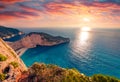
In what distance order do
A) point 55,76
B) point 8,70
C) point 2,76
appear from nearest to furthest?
point 2,76 < point 8,70 < point 55,76

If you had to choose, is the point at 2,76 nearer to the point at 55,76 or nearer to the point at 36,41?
the point at 55,76

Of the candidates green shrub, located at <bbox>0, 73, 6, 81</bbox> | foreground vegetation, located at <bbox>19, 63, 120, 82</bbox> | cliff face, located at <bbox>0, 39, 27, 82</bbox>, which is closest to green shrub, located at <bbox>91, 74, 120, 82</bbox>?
foreground vegetation, located at <bbox>19, 63, 120, 82</bbox>

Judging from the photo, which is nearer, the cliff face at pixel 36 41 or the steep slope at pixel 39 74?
the steep slope at pixel 39 74

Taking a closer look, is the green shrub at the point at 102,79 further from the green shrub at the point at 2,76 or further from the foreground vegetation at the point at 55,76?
the green shrub at the point at 2,76

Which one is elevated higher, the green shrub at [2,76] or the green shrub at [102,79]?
the green shrub at [2,76]

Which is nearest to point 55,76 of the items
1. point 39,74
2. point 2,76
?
→ point 39,74

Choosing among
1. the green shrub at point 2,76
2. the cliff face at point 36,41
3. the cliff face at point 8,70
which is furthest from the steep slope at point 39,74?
the cliff face at point 36,41

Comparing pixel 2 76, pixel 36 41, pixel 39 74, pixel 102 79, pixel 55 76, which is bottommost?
pixel 36 41

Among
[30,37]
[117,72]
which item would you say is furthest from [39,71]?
[30,37]

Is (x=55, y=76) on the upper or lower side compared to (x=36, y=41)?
upper

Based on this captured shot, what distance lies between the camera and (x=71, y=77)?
2753cm

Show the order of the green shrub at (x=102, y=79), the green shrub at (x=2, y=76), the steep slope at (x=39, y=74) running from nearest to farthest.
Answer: the green shrub at (x=2, y=76), the steep slope at (x=39, y=74), the green shrub at (x=102, y=79)

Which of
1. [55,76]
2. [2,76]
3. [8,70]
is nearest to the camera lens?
[2,76]

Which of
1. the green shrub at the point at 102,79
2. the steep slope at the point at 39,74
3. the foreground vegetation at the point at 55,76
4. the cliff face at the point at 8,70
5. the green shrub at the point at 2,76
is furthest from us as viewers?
the green shrub at the point at 102,79
